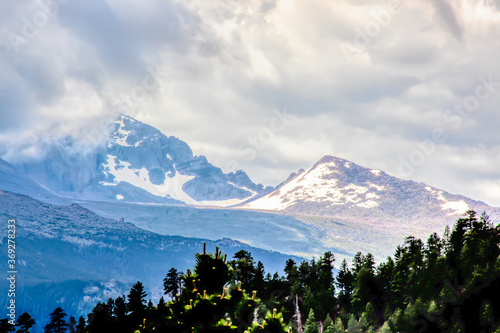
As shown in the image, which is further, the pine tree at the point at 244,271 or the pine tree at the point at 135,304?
the pine tree at the point at 244,271

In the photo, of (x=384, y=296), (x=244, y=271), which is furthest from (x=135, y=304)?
(x=384, y=296)

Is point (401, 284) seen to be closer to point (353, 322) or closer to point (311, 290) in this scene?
point (353, 322)

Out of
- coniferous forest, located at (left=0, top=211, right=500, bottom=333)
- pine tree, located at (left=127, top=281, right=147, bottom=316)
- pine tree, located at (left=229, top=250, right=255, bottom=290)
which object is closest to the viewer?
coniferous forest, located at (left=0, top=211, right=500, bottom=333)

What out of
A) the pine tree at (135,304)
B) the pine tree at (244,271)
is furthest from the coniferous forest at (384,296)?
the pine tree at (244,271)

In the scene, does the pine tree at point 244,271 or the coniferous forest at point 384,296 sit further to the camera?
the pine tree at point 244,271

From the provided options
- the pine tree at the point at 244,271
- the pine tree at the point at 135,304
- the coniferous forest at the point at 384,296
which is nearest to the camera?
the coniferous forest at the point at 384,296

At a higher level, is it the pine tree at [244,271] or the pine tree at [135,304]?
the pine tree at [244,271]

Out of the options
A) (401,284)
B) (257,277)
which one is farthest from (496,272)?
(257,277)

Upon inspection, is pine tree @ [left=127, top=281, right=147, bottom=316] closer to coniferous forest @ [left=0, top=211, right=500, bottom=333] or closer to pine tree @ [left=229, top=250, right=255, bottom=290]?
coniferous forest @ [left=0, top=211, right=500, bottom=333]

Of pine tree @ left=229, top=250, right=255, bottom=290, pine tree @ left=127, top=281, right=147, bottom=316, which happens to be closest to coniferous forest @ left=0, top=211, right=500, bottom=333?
pine tree @ left=127, top=281, right=147, bottom=316

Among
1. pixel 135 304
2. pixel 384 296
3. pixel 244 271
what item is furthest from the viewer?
pixel 244 271

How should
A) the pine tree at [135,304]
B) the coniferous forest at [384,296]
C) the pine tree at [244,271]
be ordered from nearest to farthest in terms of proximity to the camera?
the coniferous forest at [384,296]
the pine tree at [135,304]
the pine tree at [244,271]

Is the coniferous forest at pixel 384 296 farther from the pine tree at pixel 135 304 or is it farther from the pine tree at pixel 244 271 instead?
the pine tree at pixel 244 271

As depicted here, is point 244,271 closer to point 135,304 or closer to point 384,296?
point 135,304
